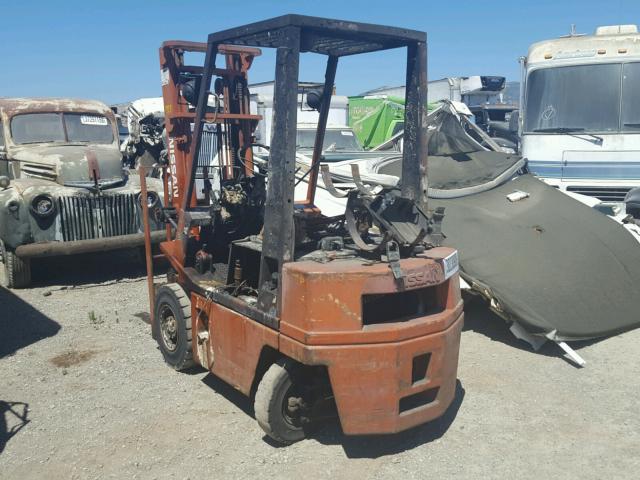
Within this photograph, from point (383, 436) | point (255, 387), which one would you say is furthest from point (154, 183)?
point (383, 436)

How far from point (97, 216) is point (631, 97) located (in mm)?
7171

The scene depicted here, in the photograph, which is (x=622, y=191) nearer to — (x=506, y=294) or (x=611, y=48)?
(x=611, y=48)

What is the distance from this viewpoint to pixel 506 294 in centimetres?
577

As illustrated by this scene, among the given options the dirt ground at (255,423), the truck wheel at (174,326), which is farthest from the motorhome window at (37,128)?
the truck wheel at (174,326)

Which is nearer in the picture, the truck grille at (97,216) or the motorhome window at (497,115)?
Answer: the truck grille at (97,216)

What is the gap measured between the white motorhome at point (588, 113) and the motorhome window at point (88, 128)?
6465 mm

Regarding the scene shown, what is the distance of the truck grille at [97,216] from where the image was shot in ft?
26.0

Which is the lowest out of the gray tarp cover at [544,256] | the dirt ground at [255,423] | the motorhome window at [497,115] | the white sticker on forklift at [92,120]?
the dirt ground at [255,423]

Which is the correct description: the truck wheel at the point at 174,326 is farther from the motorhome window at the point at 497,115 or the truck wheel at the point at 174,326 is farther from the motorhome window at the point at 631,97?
the motorhome window at the point at 497,115

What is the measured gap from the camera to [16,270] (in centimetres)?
772

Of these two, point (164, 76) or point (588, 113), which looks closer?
point (164, 76)

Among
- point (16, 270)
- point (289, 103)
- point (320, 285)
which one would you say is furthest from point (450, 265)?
point (16, 270)

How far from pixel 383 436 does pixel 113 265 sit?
634 centimetres

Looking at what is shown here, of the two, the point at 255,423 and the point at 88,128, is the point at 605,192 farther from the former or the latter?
the point at 88,128
